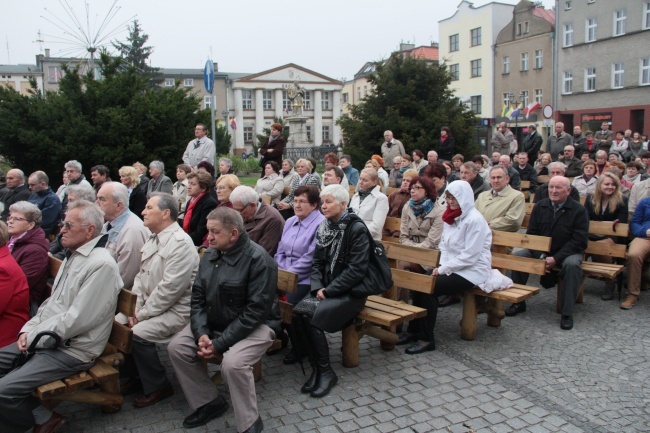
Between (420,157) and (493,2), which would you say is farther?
(493,2)

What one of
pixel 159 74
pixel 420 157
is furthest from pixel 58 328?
pixel 159 74

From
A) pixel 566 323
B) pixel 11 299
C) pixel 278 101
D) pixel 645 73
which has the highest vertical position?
pixel 278 101

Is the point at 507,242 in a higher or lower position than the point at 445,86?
lower

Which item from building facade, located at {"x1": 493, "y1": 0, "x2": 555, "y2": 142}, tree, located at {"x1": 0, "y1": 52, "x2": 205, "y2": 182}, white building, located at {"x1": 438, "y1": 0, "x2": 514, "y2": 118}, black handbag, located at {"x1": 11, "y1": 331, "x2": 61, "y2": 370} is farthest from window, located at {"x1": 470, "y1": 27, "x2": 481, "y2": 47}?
A: black handbag, located at {"x1": 11, "y1": 331, "x2": 61, "y2": 370}

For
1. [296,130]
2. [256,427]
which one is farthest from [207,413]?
[296,130]

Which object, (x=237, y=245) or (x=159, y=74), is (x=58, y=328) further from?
(x=159, y=74)

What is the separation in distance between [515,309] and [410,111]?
11386 millimetres

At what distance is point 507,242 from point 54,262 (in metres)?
5.04

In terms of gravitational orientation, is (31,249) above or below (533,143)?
below

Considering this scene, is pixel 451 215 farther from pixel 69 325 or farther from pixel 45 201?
pixel 45 201

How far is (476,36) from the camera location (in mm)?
52688

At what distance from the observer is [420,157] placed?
12.4m

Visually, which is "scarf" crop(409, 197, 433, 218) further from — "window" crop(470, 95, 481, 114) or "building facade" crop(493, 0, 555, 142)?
"window" crop(470, 95, 481, 114)

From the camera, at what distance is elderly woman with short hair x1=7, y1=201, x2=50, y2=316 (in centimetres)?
493
